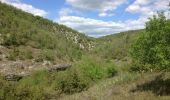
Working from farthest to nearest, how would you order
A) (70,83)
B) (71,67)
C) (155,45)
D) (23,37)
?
1. (23,37)
2. (71,67)
3. (70,83)
4. (155,45)

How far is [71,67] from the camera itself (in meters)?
52.9

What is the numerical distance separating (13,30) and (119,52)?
40.1m

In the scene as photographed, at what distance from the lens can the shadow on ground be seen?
27.6 m

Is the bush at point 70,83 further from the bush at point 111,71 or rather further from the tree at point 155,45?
the bush at point 111,71

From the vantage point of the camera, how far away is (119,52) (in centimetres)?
9375

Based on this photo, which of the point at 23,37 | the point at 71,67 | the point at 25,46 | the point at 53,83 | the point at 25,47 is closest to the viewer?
the point at 53,83

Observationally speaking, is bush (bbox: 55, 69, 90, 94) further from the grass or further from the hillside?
the hillside

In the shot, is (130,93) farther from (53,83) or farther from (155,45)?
(53,83)

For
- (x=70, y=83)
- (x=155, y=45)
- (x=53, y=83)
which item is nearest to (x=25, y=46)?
(x=53, y=83)

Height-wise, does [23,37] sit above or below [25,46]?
above

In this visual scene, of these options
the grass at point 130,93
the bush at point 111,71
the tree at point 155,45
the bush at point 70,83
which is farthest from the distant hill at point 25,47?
the tree at point 155,45

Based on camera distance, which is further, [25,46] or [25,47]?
[25,46]

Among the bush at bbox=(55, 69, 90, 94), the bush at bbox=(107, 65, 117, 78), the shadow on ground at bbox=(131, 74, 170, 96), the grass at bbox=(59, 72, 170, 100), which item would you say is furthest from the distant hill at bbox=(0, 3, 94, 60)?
the shadow on ground at bbox=(131, 74, 170, 96)

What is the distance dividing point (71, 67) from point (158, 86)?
24058mm
